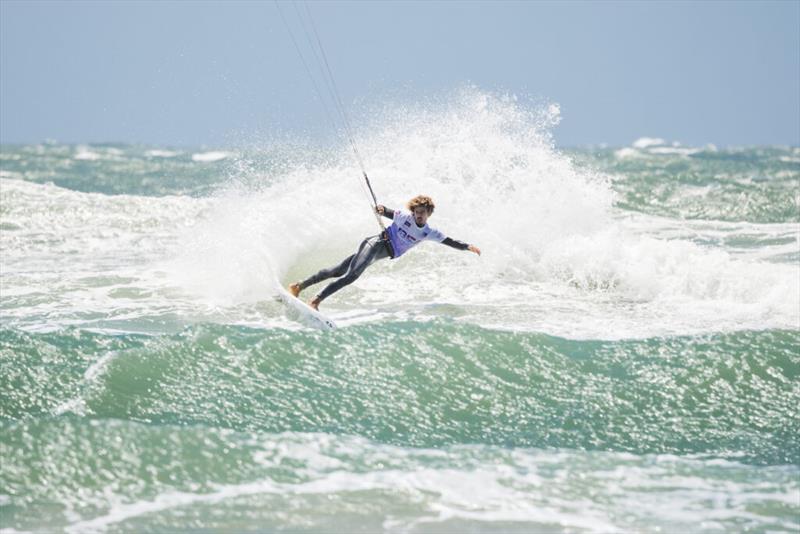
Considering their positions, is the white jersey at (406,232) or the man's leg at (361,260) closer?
the man's leg at (361,260)

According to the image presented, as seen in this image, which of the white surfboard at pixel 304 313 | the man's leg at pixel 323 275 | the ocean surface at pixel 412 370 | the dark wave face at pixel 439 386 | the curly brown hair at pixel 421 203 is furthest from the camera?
the man's leg at pixel 323 275

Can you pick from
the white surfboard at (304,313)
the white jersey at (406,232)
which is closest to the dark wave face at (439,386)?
the white surfboard at (304,313)

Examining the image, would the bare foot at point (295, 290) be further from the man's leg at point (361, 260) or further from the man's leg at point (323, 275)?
the man's leg at point (361, 260)

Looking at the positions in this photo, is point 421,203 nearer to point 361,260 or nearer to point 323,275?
point 361,260

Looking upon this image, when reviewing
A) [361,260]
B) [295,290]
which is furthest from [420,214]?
[295,290]

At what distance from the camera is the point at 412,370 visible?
7547mm

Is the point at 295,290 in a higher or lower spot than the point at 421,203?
lower

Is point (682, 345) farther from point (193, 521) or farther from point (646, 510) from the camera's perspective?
point (193, 521)

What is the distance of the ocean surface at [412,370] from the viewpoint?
5.39 m

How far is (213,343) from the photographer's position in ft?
25.7

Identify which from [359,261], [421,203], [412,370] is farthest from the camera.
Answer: [359,261]

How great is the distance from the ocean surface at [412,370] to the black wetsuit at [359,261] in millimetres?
395

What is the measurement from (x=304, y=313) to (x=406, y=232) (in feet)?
5.05

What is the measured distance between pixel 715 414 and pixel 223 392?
3.78 m
